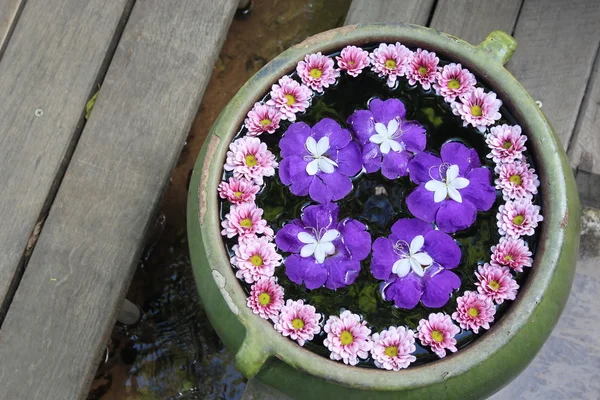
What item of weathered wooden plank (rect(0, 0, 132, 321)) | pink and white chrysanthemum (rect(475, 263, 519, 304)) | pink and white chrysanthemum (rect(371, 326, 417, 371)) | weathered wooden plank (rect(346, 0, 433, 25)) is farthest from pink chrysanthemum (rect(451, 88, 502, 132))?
weathered wooden plank (rect(0, 0, 132, 321))

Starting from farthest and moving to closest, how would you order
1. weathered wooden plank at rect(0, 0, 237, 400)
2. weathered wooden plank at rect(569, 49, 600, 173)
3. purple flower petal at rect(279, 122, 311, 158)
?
weathered wooden plank at rect(569, 49, 600, 173)
weathered wooden plank at rect(0, 0, 237, 400)
purple flower petal at rect(279, 122, 311, 158)

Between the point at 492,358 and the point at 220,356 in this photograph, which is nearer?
the point at 492,358

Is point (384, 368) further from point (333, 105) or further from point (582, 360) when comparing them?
point (582, 360)

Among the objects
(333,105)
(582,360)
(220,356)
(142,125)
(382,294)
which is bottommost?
(220,356)

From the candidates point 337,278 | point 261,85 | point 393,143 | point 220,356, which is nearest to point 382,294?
point 337,278

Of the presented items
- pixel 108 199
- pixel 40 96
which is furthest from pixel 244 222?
pixel 40 96

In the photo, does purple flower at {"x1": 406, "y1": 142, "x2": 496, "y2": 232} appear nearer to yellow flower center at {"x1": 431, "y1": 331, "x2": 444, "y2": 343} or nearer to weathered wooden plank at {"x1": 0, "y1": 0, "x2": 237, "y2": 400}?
yellow flower center at {"x1": 431, "y1": 331, "x2": 444, "y2": 343}

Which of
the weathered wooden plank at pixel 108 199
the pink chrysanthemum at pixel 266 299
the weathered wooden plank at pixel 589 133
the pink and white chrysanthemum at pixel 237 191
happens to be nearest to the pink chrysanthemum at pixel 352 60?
the pink and white chrysanthemum at pixel 237 191
